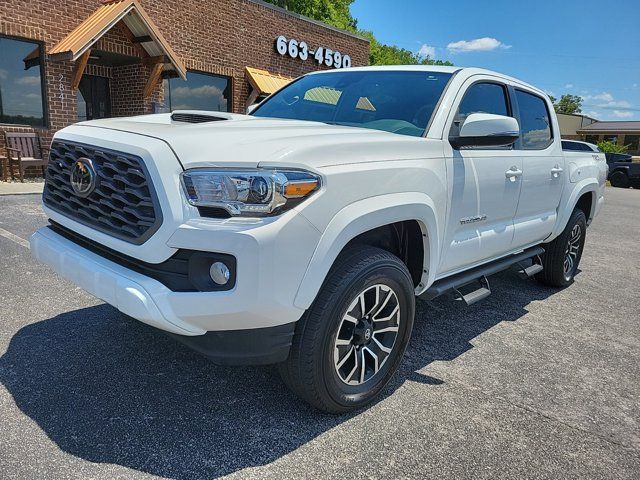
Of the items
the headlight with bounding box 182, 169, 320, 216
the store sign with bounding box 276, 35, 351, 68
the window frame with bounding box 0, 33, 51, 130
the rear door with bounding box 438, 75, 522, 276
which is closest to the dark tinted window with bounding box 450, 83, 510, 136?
the rear door with bounding box 438, 75, 522, 276

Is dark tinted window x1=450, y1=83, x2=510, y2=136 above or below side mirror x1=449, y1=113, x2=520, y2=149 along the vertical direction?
above

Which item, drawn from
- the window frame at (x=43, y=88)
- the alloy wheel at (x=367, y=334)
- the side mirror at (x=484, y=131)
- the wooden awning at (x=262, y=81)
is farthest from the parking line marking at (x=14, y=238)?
the wooden awning at (x=262, y=81)

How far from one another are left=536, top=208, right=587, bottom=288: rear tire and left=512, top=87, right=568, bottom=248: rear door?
460 mm

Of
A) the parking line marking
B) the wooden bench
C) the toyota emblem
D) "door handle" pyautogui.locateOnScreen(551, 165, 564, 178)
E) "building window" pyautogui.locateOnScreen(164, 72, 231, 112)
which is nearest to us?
the toyota emblem

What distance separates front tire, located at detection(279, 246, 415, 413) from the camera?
241 centimetres

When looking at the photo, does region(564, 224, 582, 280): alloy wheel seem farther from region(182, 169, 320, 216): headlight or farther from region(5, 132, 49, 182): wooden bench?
region(5, 132, 49, 182): wooden bench

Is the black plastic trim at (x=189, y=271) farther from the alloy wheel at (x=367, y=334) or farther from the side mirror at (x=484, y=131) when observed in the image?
the side mirror at (x=484, y=131)

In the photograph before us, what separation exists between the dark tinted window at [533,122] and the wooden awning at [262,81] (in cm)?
1084

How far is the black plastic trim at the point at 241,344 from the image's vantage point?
225cm

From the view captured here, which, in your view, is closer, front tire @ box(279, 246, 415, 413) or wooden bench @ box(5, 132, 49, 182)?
front tire @ box(279, 246, 415, 413)

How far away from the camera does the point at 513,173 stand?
12.6 feet

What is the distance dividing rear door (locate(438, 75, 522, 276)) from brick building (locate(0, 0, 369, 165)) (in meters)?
9.15

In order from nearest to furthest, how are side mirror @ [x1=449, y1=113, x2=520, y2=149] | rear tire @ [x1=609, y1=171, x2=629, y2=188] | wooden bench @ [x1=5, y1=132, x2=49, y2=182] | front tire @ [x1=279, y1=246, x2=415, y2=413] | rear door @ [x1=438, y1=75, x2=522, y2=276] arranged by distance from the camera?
front tire @ [x1=279, y1=246, x2=415, y2=413] → side mirror @ [x1=449, y1=113, x2=520, y2=149] → rear door @ [x1=438, y1=75, x2=522, y2=276] → wooden bench @ [x1=5, y1=132, x2=49, y2=182] → rear tire @ [x1=609, y1=171, x2=629, y2=188]

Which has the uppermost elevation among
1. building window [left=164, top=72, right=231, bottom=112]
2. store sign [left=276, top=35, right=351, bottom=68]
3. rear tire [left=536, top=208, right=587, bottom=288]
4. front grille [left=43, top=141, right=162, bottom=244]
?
store sign [left=276, top=35, right=351, bottom=68]
